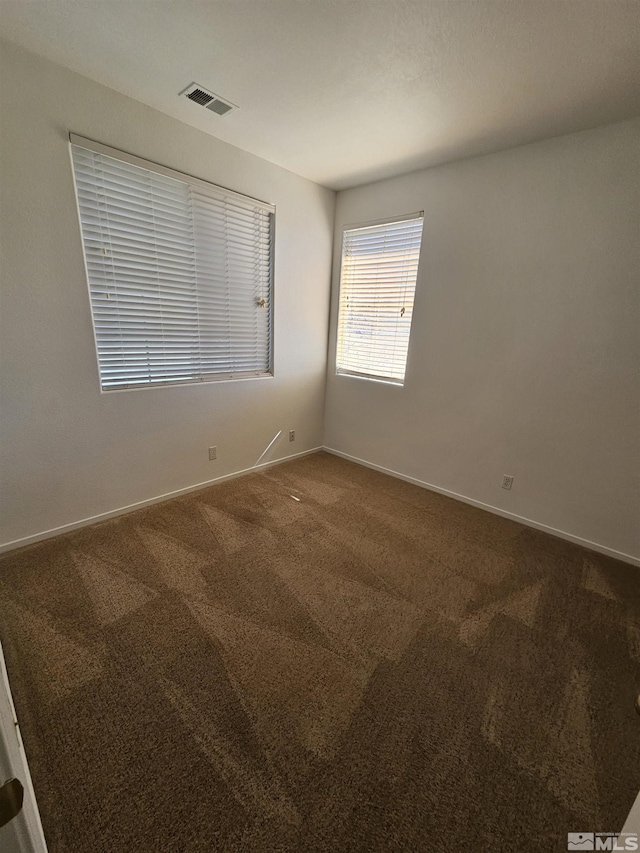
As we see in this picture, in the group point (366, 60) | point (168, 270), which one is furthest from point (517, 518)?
point (168, 270)

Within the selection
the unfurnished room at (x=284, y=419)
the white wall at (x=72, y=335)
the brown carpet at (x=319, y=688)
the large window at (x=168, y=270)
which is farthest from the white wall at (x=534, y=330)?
the white wall at (x=72, y=335)

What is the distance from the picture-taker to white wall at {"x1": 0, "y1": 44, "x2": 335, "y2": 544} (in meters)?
1.80

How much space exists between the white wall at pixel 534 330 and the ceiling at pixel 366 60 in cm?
30

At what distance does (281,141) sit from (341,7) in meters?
1.14

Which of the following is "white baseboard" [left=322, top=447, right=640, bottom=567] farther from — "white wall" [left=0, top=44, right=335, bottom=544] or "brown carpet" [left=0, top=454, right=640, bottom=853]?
"white wall" [left=0, top=44, right=335, bottom=544]

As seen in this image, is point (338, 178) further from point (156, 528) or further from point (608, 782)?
point (608, 782)

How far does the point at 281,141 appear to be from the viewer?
240cm

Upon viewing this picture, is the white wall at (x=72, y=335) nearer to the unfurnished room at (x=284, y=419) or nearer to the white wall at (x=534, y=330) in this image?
the unfurnished room at (x=284, y=419)

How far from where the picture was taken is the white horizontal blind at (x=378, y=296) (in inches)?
117

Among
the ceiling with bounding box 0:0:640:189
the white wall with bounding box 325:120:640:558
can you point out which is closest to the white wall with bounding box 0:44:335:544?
the ceiling with bounding box 0:0:640:189

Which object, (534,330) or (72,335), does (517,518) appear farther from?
(72,335)

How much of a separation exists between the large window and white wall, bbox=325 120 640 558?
1.26 meters

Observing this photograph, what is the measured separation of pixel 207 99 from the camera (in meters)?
1.97

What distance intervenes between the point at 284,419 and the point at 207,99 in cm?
238
